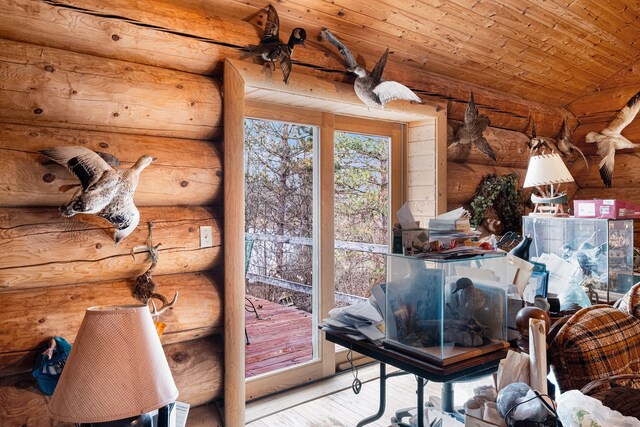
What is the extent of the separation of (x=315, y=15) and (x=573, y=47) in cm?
248

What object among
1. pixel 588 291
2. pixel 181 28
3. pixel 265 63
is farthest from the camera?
pixel 588 291

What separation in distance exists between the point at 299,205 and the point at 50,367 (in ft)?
5.92

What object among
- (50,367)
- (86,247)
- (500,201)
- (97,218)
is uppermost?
(500,201)

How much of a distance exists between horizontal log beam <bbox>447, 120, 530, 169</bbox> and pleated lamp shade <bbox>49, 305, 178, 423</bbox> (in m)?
2.97

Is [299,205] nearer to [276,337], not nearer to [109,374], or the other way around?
[276,337]

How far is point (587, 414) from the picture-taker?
1.09 metres

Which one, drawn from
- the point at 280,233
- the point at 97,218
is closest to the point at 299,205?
the point at 280,233

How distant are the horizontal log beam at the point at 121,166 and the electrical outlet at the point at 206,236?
0.14 metres

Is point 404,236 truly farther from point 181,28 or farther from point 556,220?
point 556,220

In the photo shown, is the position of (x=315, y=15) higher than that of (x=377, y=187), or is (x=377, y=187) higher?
(x=315, y=15)

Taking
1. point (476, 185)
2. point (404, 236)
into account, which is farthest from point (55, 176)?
point (476, 185)

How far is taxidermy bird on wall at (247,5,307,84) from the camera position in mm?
2414

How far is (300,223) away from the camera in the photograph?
3.21 m

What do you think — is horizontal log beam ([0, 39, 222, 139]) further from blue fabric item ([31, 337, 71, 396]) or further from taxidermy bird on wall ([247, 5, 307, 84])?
blue fabric item ([31, 337, 71, 396])
